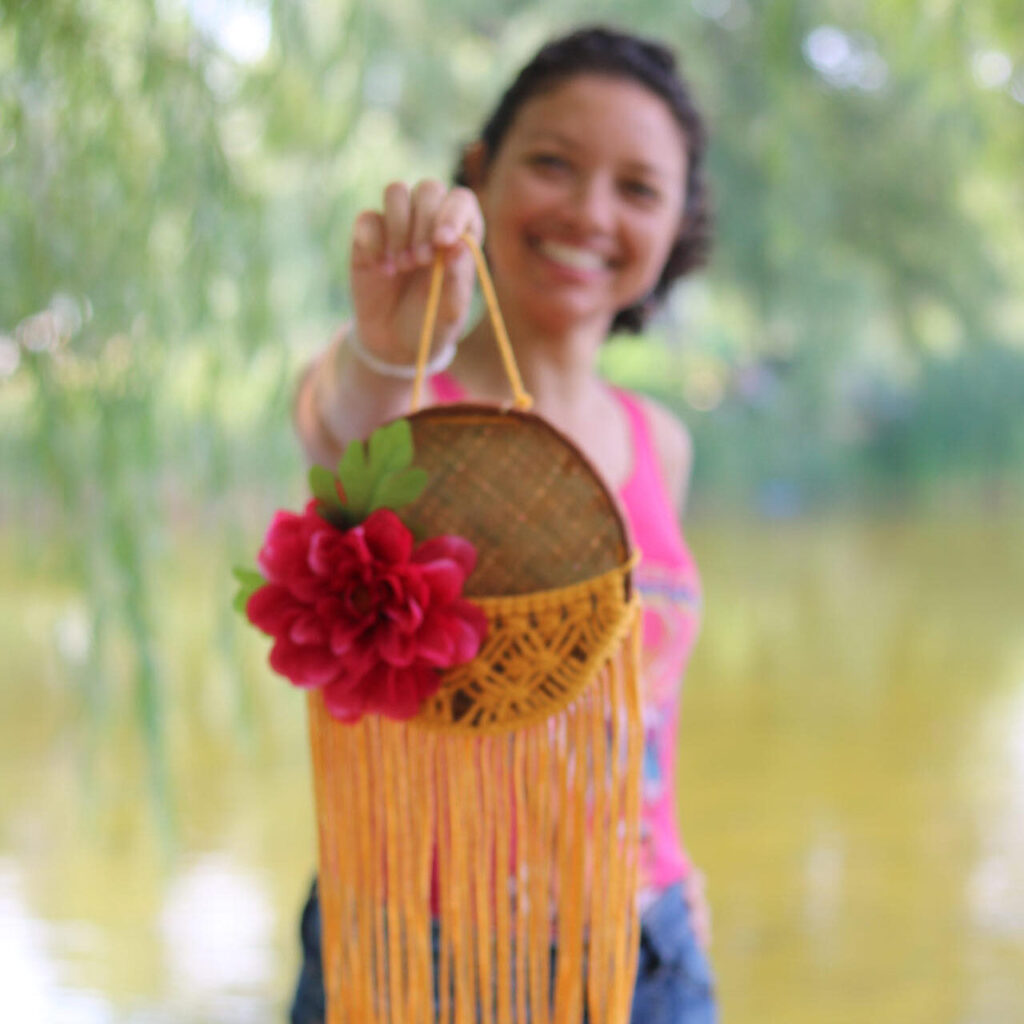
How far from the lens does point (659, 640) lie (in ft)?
2.29

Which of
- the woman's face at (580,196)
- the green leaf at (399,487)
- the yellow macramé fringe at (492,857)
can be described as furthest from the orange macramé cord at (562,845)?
the woman's face at (580,196)

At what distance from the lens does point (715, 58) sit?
3439mm

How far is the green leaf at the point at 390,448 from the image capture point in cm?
50

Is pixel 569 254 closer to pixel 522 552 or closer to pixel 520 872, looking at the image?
pixel 522 552

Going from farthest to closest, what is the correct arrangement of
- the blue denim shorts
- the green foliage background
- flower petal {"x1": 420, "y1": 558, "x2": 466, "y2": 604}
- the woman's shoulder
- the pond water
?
the pond water < the green foliage background < the woman's shoulder < the blue denim shorts < flower petal {"x1": 420, "y1": 558, "x2": 466, "y2": 604}

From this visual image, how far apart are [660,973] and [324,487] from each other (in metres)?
0.34

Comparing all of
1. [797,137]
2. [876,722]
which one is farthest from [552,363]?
[876,722]

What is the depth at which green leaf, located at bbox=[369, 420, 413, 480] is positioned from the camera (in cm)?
50

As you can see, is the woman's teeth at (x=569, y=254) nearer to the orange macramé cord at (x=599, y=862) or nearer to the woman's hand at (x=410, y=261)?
the woman's hand at (x=410, y=261)

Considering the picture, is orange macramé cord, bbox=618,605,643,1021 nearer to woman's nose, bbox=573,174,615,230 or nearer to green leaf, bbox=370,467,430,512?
green leaf, bbox=370,467,430,512

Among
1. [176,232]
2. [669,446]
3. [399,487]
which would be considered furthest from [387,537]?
[176,232]

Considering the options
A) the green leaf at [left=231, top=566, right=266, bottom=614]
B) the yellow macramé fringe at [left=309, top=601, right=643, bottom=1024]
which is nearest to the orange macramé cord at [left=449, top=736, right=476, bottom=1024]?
the yellow macramé fringe at [left=309, top=601, right=643, bottom=1024]

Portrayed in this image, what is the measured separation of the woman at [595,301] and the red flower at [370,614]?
0.38ft

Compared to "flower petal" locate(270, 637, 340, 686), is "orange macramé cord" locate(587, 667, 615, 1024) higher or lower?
lower
